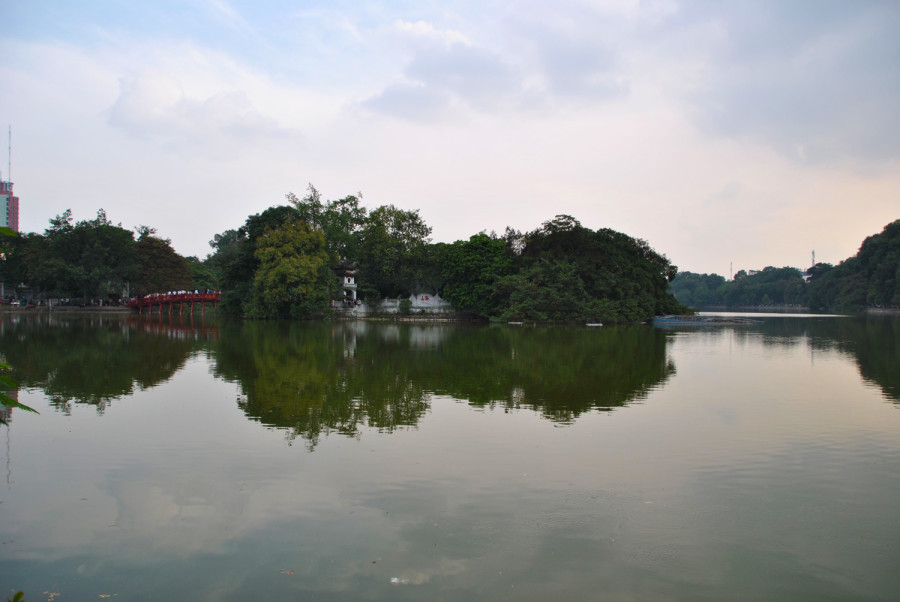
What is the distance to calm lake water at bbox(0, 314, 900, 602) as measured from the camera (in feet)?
15.2

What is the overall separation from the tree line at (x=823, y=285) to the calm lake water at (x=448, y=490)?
57161 mm

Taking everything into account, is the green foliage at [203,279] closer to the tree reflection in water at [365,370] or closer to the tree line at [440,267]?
the tree line at [440,267]

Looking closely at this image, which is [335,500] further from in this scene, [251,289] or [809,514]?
[251,289]

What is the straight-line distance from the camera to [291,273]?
41.5 meters

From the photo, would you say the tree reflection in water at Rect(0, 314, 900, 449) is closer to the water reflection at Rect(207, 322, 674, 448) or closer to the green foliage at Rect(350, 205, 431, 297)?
the water reflection at Rect(207, 322, 674, 448)

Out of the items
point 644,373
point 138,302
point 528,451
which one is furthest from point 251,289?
point 528,451

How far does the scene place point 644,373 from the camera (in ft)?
53.4

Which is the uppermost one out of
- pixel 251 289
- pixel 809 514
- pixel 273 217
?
pixel 273 217

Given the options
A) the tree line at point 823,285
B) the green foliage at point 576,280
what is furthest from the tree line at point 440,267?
the tree line at point 823,285

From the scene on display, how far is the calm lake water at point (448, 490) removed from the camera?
4.64m

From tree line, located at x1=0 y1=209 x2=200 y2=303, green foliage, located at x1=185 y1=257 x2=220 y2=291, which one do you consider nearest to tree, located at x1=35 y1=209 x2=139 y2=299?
tree line, located at x1=0 y1=209 x2=200 y2=303

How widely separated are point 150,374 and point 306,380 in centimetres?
425

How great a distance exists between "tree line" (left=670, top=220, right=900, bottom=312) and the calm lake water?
57.2 meters

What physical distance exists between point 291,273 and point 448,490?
36897 millimetres
